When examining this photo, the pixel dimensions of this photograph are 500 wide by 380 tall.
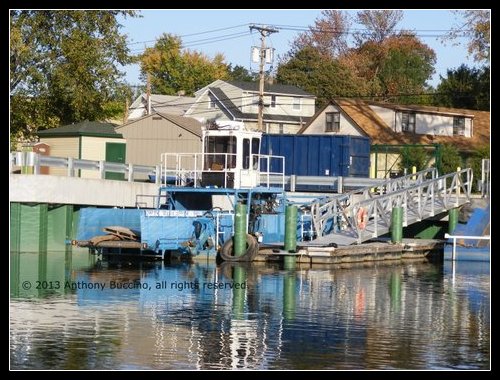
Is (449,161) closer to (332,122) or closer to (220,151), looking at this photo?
(332,122)

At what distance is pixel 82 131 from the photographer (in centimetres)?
5841

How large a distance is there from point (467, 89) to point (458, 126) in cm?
1305

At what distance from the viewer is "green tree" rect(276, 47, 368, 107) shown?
326 ft

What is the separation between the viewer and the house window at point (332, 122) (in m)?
73.3

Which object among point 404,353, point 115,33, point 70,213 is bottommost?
point 404,353

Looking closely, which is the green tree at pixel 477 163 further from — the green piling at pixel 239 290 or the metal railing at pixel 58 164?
the green piling at pixel 239 290

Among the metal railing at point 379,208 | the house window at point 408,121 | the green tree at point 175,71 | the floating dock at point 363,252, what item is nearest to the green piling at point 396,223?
the floating dock at point 363,252

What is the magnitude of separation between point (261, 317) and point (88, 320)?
13.4 ft

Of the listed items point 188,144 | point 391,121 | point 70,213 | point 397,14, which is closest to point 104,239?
point 70,213

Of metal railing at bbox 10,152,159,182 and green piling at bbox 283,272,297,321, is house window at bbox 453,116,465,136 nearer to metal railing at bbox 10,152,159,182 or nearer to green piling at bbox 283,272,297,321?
metal railing at bbox 10,152,159,182

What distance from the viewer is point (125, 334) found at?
78.0 feet

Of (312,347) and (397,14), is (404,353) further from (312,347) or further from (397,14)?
(397,14)

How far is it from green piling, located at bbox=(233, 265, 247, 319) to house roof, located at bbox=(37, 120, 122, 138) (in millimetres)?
21684

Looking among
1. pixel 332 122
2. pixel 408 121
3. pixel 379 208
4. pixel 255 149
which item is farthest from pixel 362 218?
pixel 408 121
